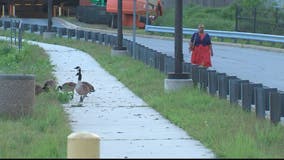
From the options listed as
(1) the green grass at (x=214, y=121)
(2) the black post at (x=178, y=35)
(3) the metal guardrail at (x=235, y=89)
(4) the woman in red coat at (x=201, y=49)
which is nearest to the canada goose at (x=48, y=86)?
(1) the green grass at (x=214, y=121)

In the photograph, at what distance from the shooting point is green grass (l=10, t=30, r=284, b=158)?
10227 mm

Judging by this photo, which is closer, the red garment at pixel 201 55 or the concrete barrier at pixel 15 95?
the concrete barrier at pixel 15 95

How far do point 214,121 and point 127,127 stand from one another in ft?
4.62

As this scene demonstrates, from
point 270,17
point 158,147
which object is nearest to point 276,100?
point 158,147

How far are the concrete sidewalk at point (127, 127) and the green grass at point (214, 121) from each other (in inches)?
7.5

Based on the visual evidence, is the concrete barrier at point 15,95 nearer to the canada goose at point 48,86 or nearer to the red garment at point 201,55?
the canada goose at point 48,86

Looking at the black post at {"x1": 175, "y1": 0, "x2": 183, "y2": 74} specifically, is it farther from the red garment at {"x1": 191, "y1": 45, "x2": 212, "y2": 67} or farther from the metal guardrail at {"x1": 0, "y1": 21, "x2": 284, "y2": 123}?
the red garment at {"x1": 191, "y1": 45, "x2": 212, "y2": 67}

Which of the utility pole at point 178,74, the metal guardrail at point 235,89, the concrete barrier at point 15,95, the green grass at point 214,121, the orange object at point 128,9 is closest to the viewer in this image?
the green grass at point 214,121

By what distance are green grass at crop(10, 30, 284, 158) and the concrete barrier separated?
2.44 m

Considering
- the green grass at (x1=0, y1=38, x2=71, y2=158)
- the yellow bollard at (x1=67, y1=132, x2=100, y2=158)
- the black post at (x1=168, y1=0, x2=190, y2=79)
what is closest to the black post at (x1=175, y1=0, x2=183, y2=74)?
the black post at (x1=168, y1=0, x2=190, y2=79)

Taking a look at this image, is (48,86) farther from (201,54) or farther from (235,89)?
(201,54)

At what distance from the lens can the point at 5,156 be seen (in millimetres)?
9469

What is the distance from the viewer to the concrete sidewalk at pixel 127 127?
10398 millimetres

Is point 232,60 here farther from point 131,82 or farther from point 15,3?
point 15,3
